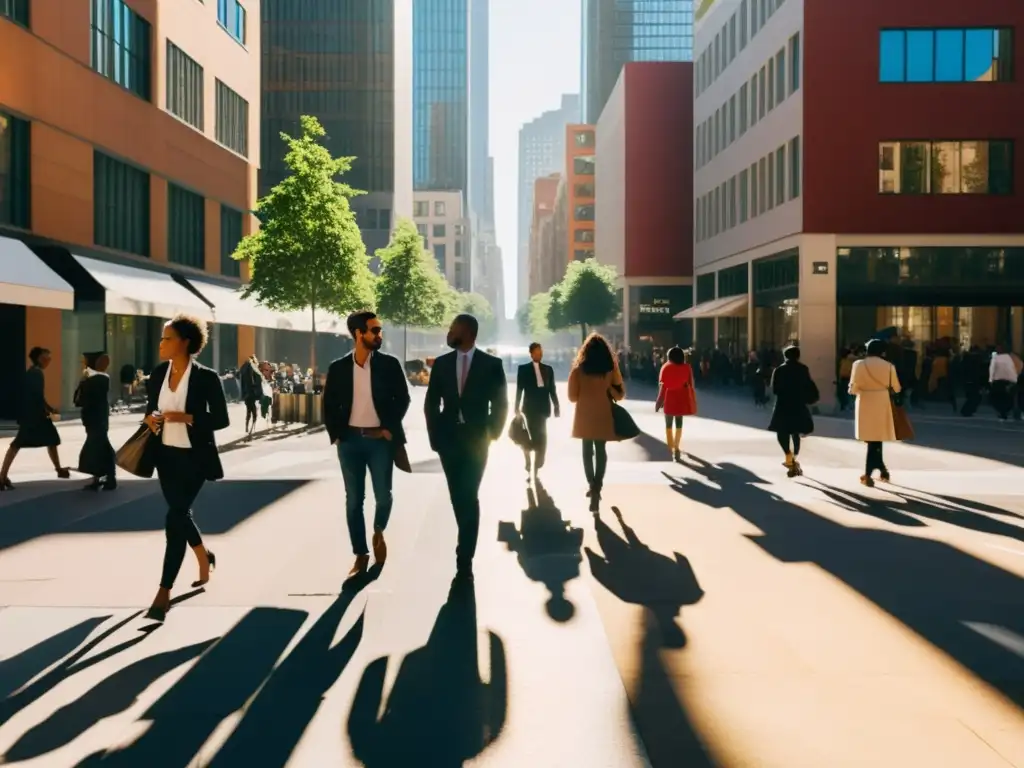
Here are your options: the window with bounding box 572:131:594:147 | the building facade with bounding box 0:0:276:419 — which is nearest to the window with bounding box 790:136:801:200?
the building facade with bounding box 0:0:276:419

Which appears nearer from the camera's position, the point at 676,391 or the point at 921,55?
the point at 676,391

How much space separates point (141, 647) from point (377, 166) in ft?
295

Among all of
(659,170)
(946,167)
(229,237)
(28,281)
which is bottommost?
(28,281)

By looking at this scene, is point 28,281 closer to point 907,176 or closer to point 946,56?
point 907,176

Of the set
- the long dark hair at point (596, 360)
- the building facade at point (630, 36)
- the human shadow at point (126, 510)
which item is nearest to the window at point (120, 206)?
the human shadow at point (126, 510)

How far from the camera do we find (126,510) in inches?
436

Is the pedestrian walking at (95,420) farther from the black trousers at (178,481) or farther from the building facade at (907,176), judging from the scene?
the building facade at (907,176)

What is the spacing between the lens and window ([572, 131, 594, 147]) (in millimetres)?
127500

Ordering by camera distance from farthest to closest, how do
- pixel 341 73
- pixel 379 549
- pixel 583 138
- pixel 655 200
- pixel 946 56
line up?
1. pixel 583 138
2. pixel 341 73
3. pixel 655 200
4. pixel 946 56
5. pixel 379 549

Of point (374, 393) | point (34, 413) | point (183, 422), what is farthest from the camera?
point (34, 413)

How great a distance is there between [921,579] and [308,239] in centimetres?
2268

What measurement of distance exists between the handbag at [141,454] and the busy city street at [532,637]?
2.80 ft

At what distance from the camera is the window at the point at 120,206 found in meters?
30.2

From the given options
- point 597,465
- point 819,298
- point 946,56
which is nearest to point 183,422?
point 597,465
